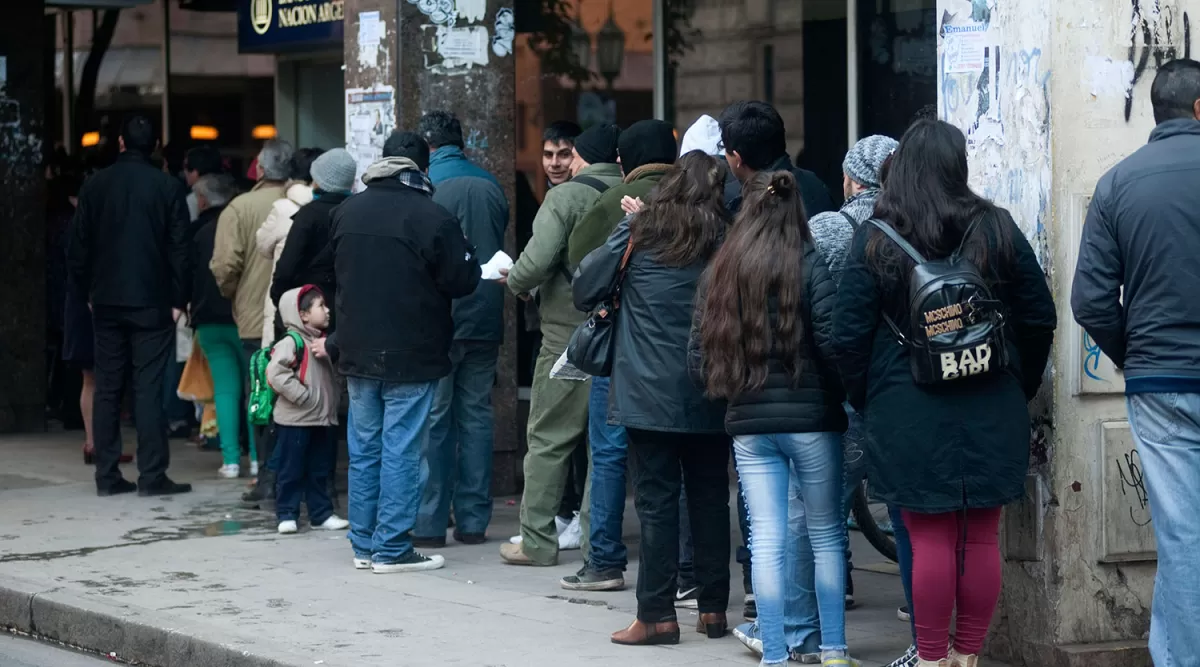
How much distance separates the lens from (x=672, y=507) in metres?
6.35

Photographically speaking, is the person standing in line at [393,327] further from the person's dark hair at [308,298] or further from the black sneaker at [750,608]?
the black sneaker at [750,608]

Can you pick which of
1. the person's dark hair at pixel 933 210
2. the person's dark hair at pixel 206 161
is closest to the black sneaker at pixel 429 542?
the person's dark hair at pixel 933 210

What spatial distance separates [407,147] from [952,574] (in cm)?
357

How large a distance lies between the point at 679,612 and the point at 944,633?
5.69 ft

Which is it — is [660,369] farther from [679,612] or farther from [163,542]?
[163,542]

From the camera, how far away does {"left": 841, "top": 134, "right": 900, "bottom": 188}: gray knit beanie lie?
6.34 metres

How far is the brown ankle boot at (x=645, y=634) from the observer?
638 centimetres

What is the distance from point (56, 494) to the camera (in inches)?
404

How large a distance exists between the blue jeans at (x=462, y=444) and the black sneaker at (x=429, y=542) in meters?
0.03

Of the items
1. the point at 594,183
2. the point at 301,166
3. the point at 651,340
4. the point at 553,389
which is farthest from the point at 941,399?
the point at 301,166

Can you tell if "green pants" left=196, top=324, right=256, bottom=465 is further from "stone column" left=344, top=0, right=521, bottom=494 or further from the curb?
the curb

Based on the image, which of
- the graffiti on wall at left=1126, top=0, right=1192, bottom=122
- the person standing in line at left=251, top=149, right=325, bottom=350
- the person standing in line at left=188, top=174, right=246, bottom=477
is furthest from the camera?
the person standing in line at left=188, top=174, right=246, bottom=477

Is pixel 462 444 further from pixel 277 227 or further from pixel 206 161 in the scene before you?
pixel 206 161

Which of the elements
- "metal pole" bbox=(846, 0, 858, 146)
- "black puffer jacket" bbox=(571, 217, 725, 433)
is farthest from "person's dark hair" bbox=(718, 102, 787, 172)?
"metal pole" bbox=(846, 0, 858, 146)
